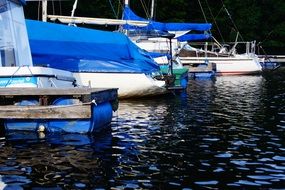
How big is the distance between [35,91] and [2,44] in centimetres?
420

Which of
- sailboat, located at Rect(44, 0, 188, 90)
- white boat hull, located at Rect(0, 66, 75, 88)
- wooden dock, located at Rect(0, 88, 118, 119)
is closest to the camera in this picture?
wooden dock, located at Rect(0, 88, 118, 119)

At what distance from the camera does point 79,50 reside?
1017 inches

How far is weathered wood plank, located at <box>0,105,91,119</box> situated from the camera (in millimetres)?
15664

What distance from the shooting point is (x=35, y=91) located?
16344 millimetres

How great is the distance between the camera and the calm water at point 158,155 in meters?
11.4

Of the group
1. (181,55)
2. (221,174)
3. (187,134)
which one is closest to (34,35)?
(187,134)

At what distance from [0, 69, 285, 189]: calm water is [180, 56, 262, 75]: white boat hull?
35321mm

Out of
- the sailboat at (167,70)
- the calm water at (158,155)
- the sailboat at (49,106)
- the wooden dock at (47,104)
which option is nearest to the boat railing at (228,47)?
the sailboat at (167,70)

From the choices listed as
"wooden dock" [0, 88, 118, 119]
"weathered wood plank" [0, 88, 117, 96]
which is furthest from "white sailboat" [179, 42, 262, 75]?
"wooden dock" [0, 88, 118, 119]

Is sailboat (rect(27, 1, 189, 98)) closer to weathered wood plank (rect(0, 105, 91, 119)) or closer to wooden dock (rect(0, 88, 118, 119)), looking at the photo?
wooden dock (rect(0, 88, 118, 119))

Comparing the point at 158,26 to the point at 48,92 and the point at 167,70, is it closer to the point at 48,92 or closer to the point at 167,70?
the point at 167,70

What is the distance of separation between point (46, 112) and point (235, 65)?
4308cm

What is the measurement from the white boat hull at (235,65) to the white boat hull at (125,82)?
99.2 feet

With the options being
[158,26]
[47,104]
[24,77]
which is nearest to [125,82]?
[24,77]
